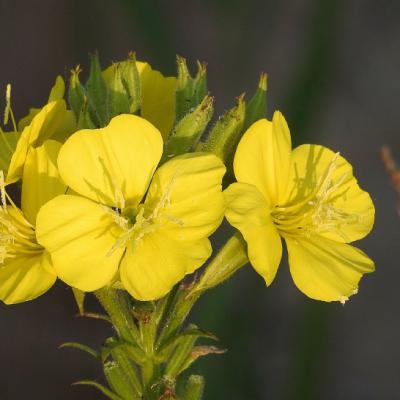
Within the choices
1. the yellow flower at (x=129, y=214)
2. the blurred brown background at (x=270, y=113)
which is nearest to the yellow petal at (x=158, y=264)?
the yellow flower at (x=129, y=214)

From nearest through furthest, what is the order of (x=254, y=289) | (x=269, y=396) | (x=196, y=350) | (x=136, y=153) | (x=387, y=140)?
(x=136, y=153) < (x=196, y=350) < (x=254, y=289) < (x=269, y=396) < (x=387, y=140)

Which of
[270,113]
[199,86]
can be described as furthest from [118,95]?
[270,113]

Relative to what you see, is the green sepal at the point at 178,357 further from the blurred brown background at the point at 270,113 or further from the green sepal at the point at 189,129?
the blurred brown background at the point at 270,113

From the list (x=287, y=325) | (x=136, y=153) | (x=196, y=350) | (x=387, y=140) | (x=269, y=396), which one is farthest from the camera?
(x=387, y=140)

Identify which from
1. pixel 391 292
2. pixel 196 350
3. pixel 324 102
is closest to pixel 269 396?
pixel 391 292

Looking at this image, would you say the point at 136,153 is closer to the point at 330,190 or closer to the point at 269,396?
the point at 330,190

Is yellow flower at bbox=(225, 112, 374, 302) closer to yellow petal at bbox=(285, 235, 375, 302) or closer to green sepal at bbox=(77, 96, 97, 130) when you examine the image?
yellow petal at bbox=(285, 235, 375, 302)

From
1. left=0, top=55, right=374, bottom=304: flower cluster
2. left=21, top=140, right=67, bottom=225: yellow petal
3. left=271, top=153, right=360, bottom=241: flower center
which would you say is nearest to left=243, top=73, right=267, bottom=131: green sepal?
left=0, top=55, right=374, bottom=304: flower cluster

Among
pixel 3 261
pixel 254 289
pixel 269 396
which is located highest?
pixel 3 261
